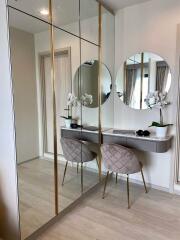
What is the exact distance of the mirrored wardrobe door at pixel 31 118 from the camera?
1.67 m

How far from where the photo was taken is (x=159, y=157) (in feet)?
8.98

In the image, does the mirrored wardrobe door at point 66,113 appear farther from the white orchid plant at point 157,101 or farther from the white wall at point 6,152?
the white orchid plant at point 157,101

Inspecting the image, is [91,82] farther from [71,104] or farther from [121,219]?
[121,219]

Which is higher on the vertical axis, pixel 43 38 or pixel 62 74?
pixel 43 38

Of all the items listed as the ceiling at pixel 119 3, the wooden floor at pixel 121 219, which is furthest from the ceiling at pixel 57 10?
the wooden floor at pixel 121 219

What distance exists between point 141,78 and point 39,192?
2.00 meters

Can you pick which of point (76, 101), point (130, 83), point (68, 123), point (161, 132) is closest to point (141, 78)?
point (130, 83)

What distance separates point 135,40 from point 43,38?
56.7 inches

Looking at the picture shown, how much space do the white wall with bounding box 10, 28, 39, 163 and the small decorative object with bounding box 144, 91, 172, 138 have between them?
5.01 ft

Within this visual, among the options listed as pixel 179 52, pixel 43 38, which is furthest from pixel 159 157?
pixel 43 38

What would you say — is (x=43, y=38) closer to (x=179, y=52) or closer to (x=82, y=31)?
(x=82, y=31)

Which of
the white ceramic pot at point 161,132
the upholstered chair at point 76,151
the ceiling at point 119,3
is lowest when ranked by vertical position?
the upholstered chair at point 76,151

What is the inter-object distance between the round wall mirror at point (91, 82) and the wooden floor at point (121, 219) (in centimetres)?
133

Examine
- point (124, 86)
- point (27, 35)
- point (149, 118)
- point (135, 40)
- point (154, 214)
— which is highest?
point (135, 40)
